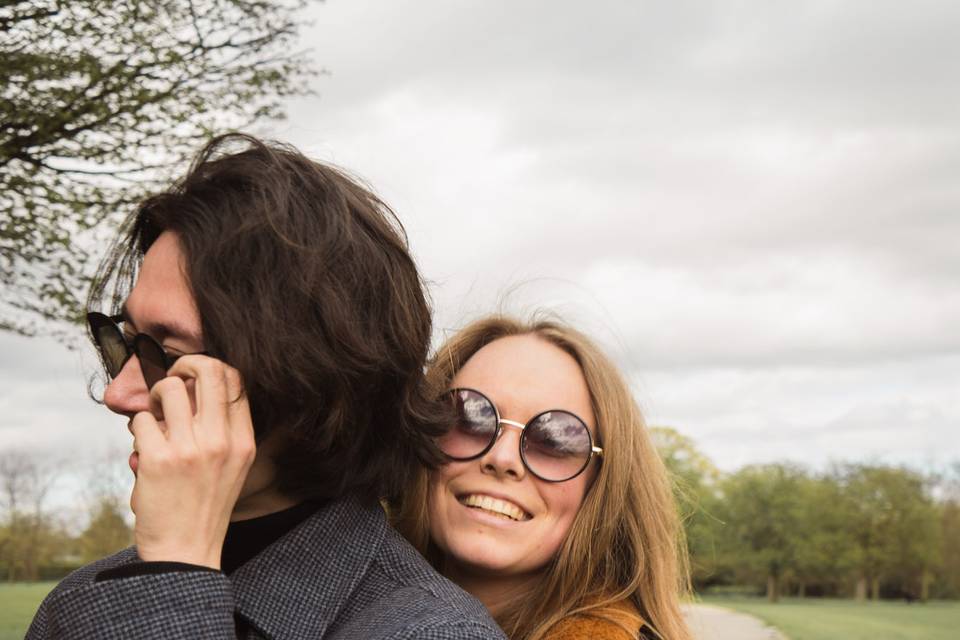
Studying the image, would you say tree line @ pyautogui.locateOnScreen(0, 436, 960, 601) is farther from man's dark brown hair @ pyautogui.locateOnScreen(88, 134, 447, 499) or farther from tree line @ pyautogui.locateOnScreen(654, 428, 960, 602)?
man's dark brown hair @ pyautogui.locateOnScreen(88, 134, 447, 499)

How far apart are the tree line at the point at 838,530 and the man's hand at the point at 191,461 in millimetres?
56544

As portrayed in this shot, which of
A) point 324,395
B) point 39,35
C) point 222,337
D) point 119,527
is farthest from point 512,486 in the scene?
point 119,527

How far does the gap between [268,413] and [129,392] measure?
36cm

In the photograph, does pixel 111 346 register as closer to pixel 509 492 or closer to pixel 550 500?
pixel 509 492

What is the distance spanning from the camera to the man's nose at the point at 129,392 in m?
2.80

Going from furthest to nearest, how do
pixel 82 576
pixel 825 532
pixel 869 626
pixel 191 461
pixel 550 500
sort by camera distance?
pixel 825 532, pixel 869 626, pixel 550 500, pixel 82 576, pixel 191 461

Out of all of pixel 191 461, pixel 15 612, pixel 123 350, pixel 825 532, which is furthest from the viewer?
pixel 825 532

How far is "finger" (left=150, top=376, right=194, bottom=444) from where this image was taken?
8.37 ft

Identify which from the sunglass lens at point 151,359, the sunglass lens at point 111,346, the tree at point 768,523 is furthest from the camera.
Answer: the tree at point 768,523

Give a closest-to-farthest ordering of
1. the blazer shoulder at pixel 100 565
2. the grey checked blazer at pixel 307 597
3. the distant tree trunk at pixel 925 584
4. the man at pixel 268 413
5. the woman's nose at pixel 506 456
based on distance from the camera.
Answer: the grey checked blazer at pixel 307 597
the man at pixel 268 413
the blazer shoulder at pixel 100 565
the woman's nose at pixel 506 456
the distant tree trunk at pixel 925 584

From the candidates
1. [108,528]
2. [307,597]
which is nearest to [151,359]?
[307,597]

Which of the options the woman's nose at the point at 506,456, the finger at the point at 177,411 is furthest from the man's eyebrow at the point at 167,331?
the woman's nose at the point at 506,456

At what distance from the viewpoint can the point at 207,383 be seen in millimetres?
2619

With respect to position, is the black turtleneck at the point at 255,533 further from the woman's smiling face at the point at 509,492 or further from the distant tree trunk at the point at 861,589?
the distant tree trunk at the point at 861,589
